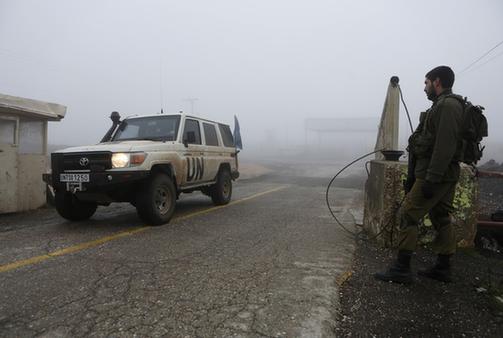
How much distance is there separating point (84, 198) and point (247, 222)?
271 cm

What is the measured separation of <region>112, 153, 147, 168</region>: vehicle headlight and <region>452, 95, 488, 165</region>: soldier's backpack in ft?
14.1

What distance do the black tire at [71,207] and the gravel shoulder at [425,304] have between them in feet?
15.4

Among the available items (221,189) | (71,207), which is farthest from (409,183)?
(71,207)

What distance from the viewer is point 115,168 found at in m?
5.54

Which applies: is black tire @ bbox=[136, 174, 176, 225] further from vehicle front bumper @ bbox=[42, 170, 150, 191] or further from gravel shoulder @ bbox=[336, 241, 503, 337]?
gravel shoulder @ bbox=[336, 241, 503, 337]

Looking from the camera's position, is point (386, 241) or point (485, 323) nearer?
point (485, 323)

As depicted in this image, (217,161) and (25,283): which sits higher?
(217,161)

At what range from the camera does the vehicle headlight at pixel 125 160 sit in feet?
18.2

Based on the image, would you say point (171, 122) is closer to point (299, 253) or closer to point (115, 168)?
point (115, 168)

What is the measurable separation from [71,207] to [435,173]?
554 cm

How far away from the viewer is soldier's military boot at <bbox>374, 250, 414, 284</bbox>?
360 centimetres

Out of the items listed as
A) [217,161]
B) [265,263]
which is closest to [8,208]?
[217,161]

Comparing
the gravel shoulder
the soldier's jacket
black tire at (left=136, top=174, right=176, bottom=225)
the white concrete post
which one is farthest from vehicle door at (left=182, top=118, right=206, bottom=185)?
the soldier's jacket

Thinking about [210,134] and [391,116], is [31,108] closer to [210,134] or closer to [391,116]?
[210,134]
